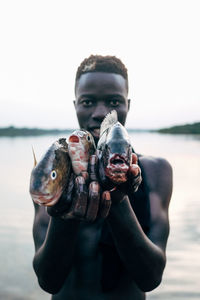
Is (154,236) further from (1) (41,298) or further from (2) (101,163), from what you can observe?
(1) (41,298)

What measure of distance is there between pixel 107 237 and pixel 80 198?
917 millimetres

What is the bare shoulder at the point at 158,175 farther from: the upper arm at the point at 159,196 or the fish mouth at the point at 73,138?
the fish mouth at the point at 73,138

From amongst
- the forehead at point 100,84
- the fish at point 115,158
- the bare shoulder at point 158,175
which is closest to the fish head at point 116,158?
the fish at point 115,158

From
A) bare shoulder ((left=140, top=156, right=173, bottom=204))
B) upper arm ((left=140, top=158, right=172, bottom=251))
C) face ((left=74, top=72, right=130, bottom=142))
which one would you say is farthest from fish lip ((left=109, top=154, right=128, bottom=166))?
bare shoulder ((left=140, top=156, right=173, bottom=204))

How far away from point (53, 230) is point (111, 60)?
1637 mm

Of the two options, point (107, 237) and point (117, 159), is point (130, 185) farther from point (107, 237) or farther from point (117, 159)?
point (107, 237)

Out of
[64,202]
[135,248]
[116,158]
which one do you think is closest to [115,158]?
[116,158]

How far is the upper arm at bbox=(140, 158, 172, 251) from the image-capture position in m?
2.54

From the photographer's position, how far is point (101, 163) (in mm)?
1664

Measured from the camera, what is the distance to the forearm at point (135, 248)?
195cm

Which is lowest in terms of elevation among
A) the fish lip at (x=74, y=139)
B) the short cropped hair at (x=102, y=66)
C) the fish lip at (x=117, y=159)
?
the fish lip at (x=117, y=159)

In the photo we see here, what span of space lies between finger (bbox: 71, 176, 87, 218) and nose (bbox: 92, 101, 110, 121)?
3.21ft

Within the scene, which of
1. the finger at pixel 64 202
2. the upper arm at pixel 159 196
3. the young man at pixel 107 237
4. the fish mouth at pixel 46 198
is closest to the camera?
the fish mouth at pixel 46 198

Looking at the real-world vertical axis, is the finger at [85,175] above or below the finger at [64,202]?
above
